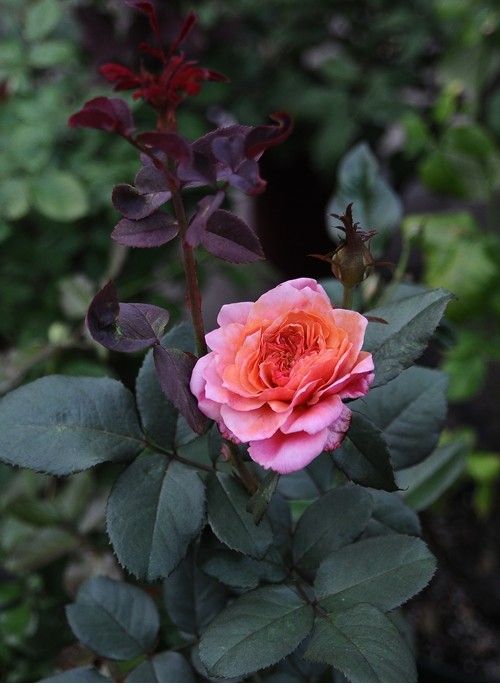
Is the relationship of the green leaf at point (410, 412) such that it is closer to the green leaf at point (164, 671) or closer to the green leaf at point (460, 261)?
the green leaf at point (164, 671)

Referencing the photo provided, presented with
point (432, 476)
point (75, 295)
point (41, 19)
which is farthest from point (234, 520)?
point (41, 19)

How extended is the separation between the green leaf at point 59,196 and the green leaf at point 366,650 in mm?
644

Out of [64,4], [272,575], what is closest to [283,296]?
[272,575]

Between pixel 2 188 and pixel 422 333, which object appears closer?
pixel 422 333

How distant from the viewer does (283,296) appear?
1.37 feet

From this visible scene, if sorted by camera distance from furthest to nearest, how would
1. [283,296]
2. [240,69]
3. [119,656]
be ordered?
[240,69]
[119,656]
[283,296]

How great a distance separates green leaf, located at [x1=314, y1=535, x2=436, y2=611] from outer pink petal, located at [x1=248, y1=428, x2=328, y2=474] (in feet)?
0.32

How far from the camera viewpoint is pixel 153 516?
0.44 m

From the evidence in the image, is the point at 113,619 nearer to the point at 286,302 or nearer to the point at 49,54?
the point at 286,302

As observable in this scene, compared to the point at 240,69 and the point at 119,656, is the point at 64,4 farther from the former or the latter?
the point at 119,656

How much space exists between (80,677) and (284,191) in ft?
4.60

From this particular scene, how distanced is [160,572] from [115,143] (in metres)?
0.79

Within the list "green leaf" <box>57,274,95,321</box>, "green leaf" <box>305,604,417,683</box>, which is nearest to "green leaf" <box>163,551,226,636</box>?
"green leaf" <box>305,604,417,683</box>

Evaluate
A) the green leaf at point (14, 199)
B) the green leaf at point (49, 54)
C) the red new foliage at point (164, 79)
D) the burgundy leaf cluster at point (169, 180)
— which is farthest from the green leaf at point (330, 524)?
the green leaf at point (49, 54)
